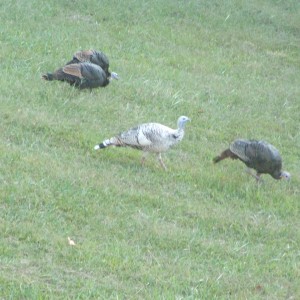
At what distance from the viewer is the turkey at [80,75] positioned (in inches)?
Result: 438

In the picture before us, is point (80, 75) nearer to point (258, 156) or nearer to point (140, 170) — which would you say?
point (140, 170)

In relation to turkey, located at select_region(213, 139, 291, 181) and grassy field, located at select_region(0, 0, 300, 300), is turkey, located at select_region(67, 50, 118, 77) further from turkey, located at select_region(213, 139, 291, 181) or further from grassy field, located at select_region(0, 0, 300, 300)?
turkey, located at select_region(213, 139, 291, 181)

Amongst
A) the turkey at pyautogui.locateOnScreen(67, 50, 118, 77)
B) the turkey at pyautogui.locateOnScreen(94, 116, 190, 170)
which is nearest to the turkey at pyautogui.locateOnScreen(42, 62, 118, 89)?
the turkey at pyautogui.locateOnScreen(67, 50, 118, 77)

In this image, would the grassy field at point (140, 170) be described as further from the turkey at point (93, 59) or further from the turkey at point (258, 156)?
the turkey at point (93, 59)

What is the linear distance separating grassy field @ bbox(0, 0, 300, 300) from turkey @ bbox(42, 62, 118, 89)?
12 centimetres

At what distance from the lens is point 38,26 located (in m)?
14.2

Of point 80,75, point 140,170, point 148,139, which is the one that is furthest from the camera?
point 80,75

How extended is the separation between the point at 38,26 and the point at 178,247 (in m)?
7.60

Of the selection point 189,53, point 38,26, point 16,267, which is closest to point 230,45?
point 189,53

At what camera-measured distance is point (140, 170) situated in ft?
30.2

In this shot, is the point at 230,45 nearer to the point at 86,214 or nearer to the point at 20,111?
the point at 20,111

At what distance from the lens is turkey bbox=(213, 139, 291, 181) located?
9398mm

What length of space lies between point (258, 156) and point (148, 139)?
122cm

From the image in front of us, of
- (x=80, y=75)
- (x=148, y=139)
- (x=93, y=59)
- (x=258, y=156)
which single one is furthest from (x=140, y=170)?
(x=93, y=59)
